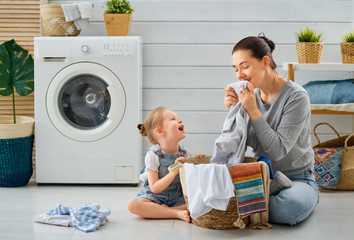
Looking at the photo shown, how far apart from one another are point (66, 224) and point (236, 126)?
2.86 feet

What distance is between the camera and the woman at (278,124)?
2.29 m

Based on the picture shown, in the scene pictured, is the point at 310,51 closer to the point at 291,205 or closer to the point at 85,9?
the point at 291,205

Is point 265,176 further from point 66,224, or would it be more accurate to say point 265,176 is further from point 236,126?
point 66,224

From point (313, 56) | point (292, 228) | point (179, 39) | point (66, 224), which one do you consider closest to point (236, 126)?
point (292, 228)

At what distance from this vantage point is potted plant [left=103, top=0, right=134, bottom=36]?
129 inches

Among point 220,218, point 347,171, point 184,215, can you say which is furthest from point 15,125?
point 347,171

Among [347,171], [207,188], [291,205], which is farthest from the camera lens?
[347,171]

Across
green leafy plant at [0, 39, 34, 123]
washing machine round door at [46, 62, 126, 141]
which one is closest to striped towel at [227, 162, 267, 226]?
washing machine round door at [46, 62, 126, 141]

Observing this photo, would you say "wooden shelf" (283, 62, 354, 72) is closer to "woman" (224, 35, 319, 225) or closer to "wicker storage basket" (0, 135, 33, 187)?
"woman" (224, 35, 319, 225)

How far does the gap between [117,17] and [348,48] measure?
1.44 metres

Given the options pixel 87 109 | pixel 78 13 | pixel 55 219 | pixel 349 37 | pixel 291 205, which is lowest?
pixel 55 219

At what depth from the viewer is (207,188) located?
2.14 meters

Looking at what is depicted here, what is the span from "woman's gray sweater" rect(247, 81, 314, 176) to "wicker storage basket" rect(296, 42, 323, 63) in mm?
792

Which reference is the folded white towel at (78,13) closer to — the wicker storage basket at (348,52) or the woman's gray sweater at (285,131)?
the woman's gray sweater at (285,131)
